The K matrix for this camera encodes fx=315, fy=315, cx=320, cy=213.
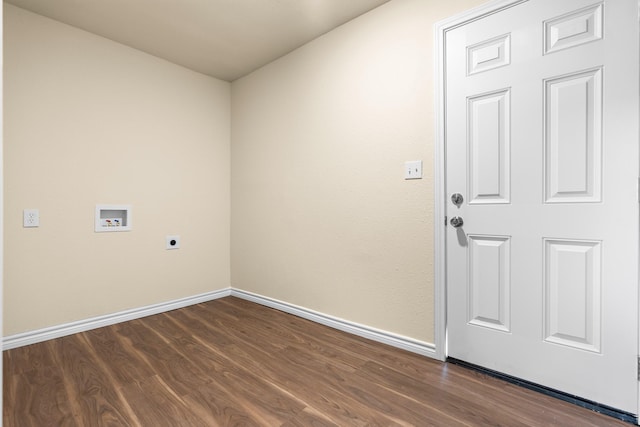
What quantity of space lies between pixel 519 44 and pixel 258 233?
2.46 meters

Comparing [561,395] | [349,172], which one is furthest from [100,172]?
[561,395]

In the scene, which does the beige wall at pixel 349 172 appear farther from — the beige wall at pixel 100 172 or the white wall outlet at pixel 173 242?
the white wall outlet at pixel 173 242

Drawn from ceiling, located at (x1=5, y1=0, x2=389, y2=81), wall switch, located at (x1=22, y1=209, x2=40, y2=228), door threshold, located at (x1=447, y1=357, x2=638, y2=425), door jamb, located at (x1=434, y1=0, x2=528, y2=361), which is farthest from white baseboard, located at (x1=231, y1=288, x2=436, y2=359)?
ceiling, located at (x1=5, y1=0, x2=389, y2=81)

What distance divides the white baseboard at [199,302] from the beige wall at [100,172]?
0.20 ft

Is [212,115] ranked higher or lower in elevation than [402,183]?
higher

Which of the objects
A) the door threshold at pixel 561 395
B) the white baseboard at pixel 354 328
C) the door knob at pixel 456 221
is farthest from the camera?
the white baseboard at pixel 354 328

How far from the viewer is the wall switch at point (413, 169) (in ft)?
6.51

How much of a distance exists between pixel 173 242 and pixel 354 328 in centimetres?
185

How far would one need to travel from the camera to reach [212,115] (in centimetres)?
327

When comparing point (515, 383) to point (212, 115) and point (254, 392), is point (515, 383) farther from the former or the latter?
point (212, 115)

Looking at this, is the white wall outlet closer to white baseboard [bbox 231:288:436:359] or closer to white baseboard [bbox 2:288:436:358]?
white baseboard [bbox 2:288:436:358]

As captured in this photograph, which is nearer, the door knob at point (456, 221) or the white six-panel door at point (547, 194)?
the white six-panel door at point (547, 194)

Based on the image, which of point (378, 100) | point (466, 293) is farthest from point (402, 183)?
point (466, 293)

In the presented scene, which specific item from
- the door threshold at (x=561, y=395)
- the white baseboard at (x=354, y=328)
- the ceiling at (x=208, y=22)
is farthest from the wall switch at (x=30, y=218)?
the door threshold at (x=561, y=395)
